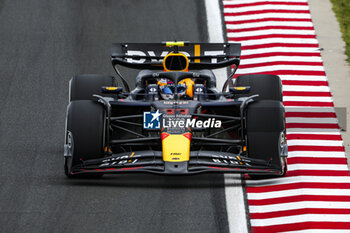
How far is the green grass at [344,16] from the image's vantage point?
623 inches

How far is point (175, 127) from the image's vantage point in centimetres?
1050

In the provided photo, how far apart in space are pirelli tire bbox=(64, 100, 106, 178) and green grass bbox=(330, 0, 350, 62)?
264 inches

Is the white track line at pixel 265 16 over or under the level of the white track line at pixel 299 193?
over

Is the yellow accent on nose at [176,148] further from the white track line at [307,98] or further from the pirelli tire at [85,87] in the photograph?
the white track line at [307,98]

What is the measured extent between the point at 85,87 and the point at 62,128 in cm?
137

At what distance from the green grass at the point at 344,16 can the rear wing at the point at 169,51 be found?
11.8ft

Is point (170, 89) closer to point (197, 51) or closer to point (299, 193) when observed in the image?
point (197, 51)

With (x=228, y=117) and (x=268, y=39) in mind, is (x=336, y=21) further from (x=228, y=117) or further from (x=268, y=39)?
(x=228, y=117)

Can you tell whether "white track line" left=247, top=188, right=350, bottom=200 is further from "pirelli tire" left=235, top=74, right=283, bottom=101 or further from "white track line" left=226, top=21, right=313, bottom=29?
"white track line" left=226, top=21, right=313, bottom=29

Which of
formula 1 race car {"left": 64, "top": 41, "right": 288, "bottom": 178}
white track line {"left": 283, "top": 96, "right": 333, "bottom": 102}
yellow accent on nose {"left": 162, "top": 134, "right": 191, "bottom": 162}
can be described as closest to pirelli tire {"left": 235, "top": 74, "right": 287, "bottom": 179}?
formula 1 race car {"left": 64, "top": 41, "right": 288, "bottom": 178}

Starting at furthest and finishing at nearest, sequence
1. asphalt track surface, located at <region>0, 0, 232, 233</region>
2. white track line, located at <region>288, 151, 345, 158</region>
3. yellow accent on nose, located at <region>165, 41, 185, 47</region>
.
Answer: yellow accent on nose, located at <region>165, 41, 185, 47</region>
white track line, located at <region>288, 151, 345, 158</region>
asphalt track surface, located at <region>0, 0, 232, 233</region>

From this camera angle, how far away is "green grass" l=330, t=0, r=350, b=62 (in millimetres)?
15836

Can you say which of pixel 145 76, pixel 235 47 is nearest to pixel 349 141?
pixel 235 47

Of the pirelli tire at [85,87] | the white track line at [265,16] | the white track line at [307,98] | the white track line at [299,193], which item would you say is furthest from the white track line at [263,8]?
the white track line at [299,193]
